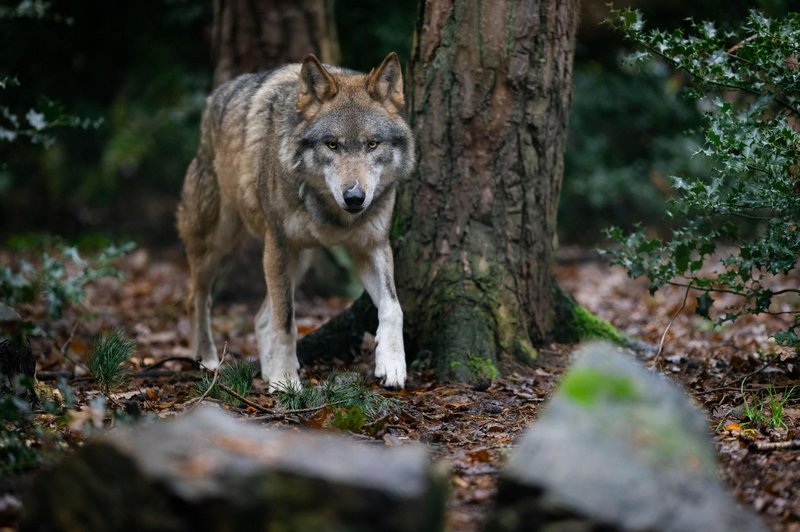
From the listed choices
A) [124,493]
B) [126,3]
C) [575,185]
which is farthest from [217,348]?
[126,3]

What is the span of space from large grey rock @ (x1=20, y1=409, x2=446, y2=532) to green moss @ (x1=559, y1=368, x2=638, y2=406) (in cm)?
50

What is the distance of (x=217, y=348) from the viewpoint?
24.7ft

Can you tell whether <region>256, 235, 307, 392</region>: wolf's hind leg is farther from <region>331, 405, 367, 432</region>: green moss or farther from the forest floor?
<region>331, 405, 367, 432</region>: green moss

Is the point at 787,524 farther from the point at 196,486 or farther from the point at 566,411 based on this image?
the point at 196,486

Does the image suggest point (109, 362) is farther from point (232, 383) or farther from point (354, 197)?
point (354, 197)

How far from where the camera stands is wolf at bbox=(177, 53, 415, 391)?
5.26m

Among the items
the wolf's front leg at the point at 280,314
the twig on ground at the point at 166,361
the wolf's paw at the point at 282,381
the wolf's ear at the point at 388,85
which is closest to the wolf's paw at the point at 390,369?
the wolf's paw at the point at 282,381

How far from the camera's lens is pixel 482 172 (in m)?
5.51

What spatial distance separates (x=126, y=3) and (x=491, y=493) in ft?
40.4

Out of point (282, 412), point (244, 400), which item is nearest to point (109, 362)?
point (244, 400)

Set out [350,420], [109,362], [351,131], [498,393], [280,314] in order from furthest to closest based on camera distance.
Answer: [280,314] → [351,131] → [498,393] → [109,362] → [350,420]

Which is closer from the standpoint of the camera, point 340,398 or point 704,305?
point 340,398

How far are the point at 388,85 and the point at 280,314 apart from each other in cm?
172

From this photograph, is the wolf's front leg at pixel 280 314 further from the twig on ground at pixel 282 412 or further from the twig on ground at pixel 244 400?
the twig on ground at pixel 282 412
